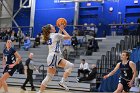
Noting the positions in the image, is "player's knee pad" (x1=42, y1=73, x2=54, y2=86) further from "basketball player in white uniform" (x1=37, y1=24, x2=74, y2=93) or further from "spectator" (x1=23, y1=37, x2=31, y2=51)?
"spectator" (x1=23, y1=37, x2=31, y2=51)

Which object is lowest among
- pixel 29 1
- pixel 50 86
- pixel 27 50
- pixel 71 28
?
pixel 50 86

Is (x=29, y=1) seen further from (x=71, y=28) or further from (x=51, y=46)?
(x=51, y=46)

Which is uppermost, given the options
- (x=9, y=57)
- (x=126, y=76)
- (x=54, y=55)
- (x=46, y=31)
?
(x=46, y=31)

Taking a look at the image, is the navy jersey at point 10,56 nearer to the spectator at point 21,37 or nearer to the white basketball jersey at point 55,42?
the white basketball jersey at point 55,42

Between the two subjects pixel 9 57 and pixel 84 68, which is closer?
pixel 9 57

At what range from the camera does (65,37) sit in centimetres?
937

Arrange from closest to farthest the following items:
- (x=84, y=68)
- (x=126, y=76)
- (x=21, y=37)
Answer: (x=126, y=76) → (x=84, y=68) → (x=21, y=37)

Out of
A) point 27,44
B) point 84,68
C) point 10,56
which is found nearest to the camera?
point 10,56

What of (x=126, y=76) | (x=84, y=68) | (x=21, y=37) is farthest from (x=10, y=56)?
(x=21, y=37)

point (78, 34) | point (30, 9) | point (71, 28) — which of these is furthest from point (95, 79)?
point (30, 9)

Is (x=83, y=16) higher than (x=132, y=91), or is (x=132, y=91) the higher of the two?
(x=83, y=16)

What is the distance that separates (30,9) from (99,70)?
13054 millimetres

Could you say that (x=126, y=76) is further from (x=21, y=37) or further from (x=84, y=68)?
(x=21, y=37)

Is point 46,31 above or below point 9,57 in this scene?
above
